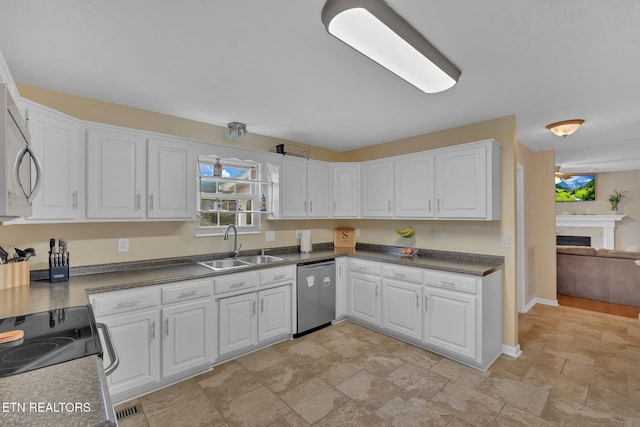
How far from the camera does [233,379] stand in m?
2.56

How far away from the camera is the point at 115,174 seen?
2.50 metres

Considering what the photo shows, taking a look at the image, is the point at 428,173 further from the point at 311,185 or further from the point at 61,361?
the point at 61,361

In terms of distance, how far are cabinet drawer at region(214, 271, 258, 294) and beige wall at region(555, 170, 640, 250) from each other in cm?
895

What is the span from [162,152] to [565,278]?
6.29m

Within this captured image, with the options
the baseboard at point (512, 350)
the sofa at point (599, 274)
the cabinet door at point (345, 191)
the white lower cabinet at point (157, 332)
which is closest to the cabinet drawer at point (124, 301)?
the white lower cabinet at point (157, 332)

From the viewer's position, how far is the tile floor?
6.89 ft

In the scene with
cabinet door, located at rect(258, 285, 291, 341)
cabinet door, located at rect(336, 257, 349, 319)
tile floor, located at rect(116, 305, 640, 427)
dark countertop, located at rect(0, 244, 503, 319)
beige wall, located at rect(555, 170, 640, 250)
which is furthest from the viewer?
beige wall, located at rect(555, 170, 640, 250)

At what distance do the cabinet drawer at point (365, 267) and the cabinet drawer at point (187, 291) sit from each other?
1.85 metres

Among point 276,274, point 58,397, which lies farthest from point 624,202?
point 58,397

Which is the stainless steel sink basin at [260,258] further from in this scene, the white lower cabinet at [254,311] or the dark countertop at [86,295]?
the white lower cabinet at [254,311]

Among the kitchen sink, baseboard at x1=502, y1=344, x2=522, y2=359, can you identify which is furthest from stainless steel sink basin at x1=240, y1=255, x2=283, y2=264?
baseboard at x1=502, y1=344, x2=522, y2=359

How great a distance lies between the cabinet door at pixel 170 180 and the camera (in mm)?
2688

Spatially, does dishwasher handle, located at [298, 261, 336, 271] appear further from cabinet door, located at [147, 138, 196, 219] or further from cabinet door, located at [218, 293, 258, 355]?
cabinet door, located at [147, 138, 196, 219]

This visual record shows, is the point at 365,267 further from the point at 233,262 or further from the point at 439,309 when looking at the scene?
the point at 233,262
